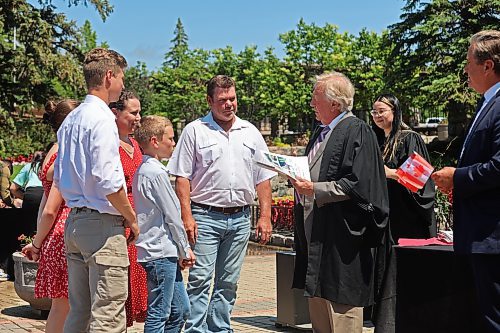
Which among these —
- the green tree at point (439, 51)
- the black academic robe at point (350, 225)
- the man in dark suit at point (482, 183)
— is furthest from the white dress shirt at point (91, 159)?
the green tree at point (439, 51)

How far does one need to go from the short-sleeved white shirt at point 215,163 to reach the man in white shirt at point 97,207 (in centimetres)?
149

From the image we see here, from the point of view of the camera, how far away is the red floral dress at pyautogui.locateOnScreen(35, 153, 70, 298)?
5.41m

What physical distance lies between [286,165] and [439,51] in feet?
75.8

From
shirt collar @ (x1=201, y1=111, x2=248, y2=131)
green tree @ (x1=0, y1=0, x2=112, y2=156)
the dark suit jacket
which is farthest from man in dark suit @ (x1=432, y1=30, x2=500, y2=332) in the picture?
green tree @ (x1=0, y1=0, x2=112, y2=156)

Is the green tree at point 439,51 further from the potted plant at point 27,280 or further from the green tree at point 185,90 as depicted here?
the green tree at point 185,90

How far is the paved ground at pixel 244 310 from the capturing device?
7465 mm

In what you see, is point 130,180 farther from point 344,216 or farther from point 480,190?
point 480,190

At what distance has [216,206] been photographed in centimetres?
612

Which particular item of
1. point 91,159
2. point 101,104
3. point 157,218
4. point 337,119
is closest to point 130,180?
point 157,218

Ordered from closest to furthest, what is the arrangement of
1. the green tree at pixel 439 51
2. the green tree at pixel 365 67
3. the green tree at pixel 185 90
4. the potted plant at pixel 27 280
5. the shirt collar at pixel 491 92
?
the shirt collar at pixel 491 92
the potted plant at pixel 27 280
the green tree at pixel 439 51
the green tree at pixel 365 67
the green tree at pixel 185 90

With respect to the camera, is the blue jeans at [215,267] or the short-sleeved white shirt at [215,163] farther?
the short-sleeved white shirt at [215,163]

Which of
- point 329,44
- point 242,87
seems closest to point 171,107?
point 242,87

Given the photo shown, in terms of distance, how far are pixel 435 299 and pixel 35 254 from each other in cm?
268

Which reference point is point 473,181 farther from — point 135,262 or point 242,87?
point 242,87
